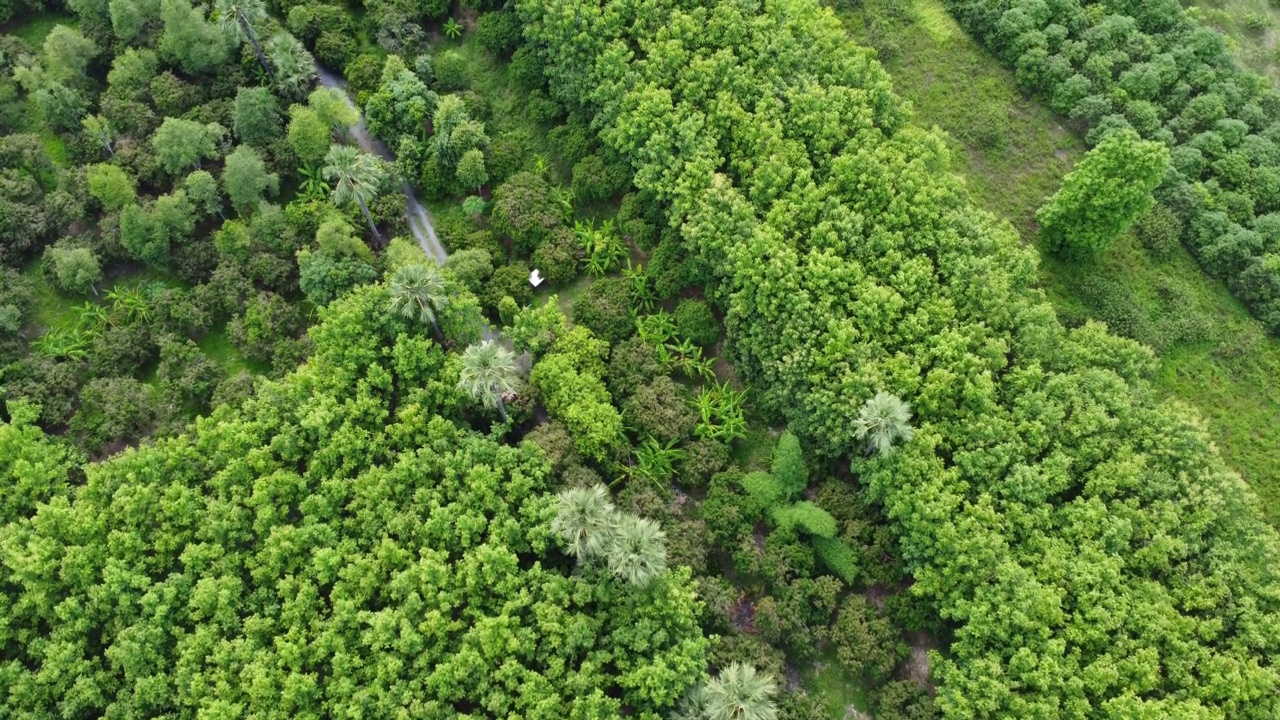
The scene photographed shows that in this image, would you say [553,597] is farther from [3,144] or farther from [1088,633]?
[3,144]

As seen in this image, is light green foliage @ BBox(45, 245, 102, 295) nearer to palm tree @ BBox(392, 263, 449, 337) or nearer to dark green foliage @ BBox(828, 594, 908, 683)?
palm tree @ BBox(392, 263, 449, 337)

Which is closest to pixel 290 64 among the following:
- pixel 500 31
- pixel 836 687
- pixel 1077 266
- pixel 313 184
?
pixel 313 184

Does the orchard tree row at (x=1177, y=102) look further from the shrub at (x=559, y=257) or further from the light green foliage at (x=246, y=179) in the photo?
the light green foliage at (x=246, y=179)

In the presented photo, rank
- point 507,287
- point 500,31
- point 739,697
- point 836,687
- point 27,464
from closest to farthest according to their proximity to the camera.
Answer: point 739,697 < point 836,687 < point 27,464 < point 507,287 < point 500,31

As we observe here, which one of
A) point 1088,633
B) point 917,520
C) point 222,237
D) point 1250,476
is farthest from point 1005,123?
point 222,237

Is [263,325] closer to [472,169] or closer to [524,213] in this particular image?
[472,169]

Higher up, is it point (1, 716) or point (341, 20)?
point (341, 20)

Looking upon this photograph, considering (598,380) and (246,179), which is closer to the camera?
(598,380)
